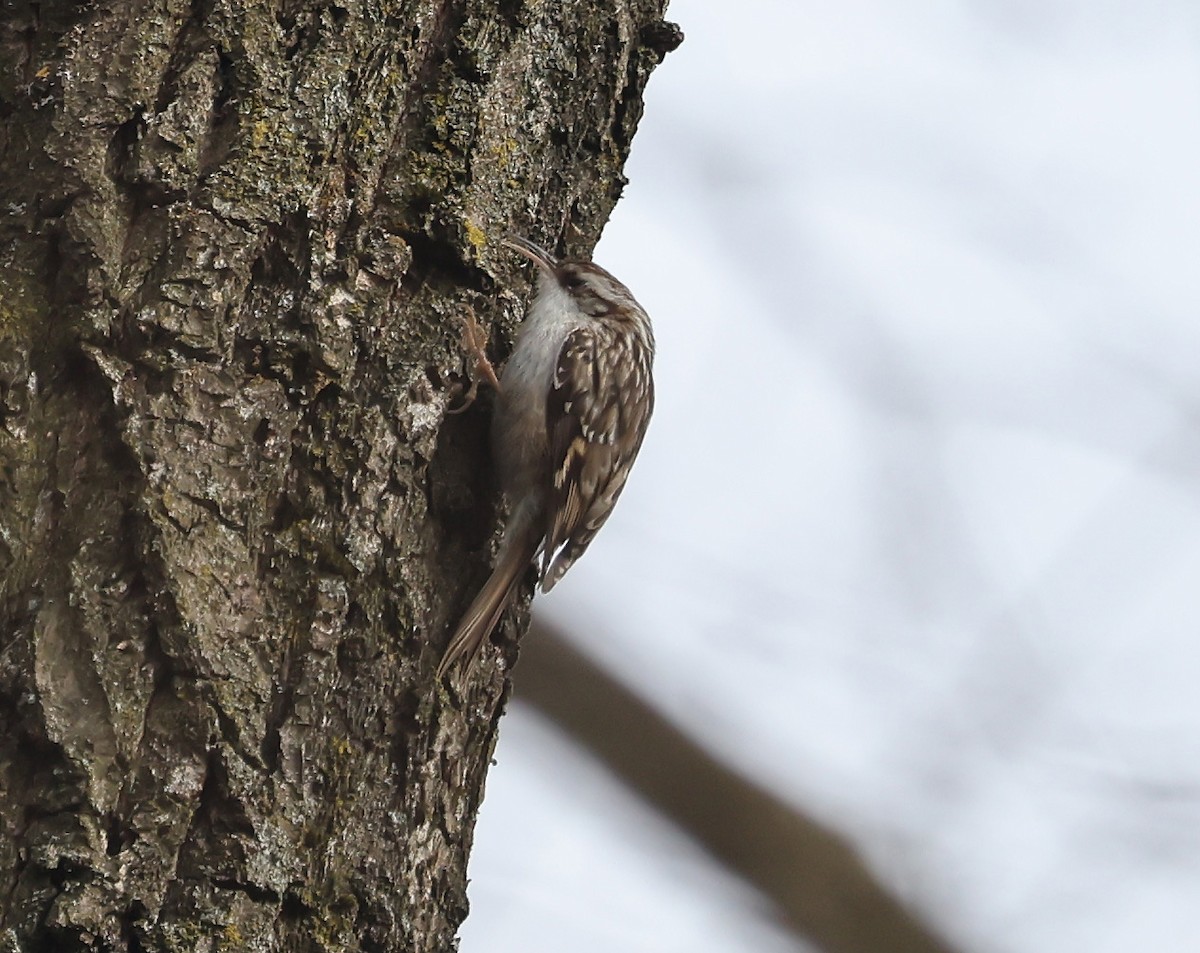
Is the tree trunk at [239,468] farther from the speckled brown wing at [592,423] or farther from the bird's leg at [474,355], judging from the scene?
the speckled brown wing at [592,423]

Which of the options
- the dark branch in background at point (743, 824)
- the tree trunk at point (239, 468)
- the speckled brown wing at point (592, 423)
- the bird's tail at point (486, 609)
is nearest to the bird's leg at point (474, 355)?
the tree trunk at point (239, 468)

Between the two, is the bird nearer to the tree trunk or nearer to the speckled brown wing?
the speckled brown wing

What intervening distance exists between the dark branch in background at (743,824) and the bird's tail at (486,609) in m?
0.23

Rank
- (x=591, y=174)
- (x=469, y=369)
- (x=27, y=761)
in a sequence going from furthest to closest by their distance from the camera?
(x=591, y=174) < (x=469, y=369) < (x=27, y=761)

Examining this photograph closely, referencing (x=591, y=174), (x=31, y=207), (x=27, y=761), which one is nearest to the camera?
(x=27, y=761)

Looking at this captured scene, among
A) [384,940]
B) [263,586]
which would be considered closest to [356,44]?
[263,586]

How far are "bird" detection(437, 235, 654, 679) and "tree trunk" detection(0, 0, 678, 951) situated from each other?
146 mm

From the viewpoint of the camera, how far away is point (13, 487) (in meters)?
1.49

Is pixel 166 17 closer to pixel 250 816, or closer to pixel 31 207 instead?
pixel 31 207

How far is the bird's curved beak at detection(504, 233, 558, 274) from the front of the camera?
195cm

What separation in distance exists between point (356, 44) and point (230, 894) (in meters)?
0.98

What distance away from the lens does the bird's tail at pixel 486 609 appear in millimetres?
1793

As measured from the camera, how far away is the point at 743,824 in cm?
210

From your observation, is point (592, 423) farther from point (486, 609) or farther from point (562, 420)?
point (486, 609)
